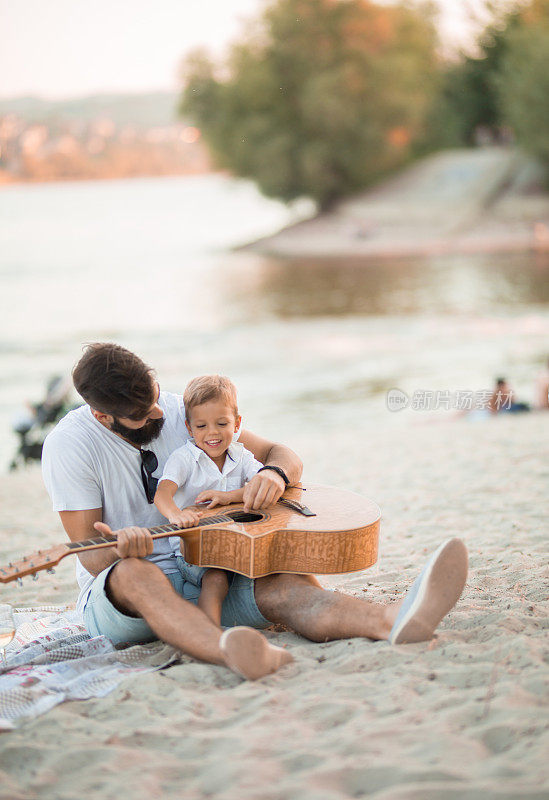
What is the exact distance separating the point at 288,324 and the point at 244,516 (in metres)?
21.3

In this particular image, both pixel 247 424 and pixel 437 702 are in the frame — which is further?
pixel 247 424

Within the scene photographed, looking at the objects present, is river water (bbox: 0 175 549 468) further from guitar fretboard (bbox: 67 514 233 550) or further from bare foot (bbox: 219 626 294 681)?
bare foot (bbox: 219 626 294 681)

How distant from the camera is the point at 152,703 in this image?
266 centimetres

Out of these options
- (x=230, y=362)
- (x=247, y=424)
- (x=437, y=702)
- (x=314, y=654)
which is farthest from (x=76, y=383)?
(x=230, y=362)

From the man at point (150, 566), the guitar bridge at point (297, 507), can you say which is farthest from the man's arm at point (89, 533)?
the guitar bridge at point (297, 507)

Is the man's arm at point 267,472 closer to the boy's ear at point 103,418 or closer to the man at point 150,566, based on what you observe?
the man at point 150,566

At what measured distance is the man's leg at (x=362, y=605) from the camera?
2.79 m

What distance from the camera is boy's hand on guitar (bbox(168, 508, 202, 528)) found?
Result: 10.0 ft

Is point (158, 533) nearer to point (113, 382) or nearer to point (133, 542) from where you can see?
point (133, 542)

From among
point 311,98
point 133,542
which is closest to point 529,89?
point 311,98

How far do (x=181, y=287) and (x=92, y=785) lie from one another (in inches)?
1341

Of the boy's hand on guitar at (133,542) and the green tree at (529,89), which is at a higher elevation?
the green tree at (529,89)

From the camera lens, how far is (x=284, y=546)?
10.2 feet

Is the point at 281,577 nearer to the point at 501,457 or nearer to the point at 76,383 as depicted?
the point at 76,383
